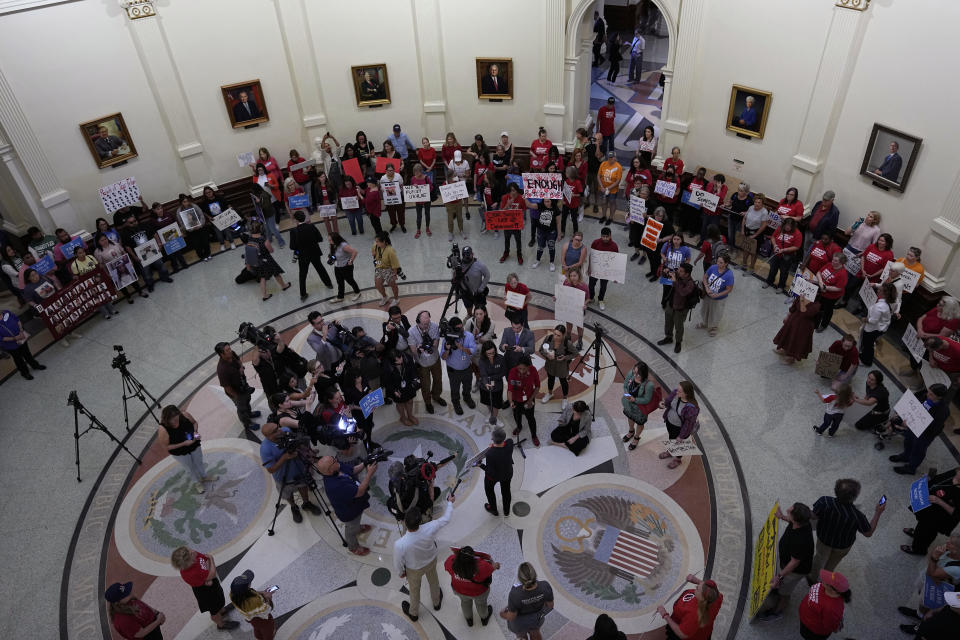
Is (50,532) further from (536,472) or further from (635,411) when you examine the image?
(635,411)

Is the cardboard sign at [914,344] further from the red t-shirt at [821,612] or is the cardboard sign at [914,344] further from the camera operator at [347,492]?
the camera operator at [347,492]

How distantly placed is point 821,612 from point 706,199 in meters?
8.47

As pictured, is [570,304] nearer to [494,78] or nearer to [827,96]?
[827,96]

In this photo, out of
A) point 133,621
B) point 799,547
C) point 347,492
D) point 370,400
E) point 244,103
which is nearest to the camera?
point 133,621

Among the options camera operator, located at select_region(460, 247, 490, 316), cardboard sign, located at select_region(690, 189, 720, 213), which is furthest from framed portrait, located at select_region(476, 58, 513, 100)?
camera operator, located at select_region(460, 247, 490, 316)

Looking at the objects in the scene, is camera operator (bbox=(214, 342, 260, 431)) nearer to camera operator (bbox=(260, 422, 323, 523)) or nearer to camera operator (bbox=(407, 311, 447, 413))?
camera operator (bbox=(260, 422, 323, 523))

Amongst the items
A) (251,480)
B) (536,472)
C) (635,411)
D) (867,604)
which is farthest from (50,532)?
(867,604)

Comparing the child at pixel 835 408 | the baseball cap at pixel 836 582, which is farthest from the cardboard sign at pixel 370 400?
the child at pixel 835 408

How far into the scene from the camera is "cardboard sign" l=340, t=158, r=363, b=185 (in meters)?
14.8

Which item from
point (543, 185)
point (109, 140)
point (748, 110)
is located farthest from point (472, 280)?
point (109, 140)

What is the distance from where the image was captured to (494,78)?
15.6m

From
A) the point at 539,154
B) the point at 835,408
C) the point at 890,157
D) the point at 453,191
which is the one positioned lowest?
the point at 835,408

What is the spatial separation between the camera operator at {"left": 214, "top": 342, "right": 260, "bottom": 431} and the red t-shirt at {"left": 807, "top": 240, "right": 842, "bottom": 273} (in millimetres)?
9159

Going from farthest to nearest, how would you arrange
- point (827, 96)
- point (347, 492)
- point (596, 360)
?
point (827, 96) < point (596, 360) < point (347, 492)
